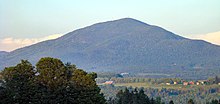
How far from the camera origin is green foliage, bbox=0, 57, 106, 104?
125ft

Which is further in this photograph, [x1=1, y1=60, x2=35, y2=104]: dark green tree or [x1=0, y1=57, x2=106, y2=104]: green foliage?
[x1=0, y1=57, x2=106, y2=104]: green foliage

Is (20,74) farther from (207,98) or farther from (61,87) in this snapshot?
(207,98)

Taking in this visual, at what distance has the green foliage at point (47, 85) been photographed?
125 ft

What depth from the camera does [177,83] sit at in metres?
170

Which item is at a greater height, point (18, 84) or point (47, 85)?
point (18, 84)

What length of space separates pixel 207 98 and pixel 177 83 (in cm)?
4496

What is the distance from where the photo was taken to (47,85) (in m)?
39.3

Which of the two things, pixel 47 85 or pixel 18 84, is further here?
pixel 47 85

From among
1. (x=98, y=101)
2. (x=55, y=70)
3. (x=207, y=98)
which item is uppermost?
(x=55, y=70)

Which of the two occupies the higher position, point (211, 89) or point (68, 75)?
point (68, 75)

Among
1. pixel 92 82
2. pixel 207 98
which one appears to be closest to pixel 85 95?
pixel 92 82

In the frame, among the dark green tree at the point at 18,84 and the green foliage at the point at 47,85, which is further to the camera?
the green foliage at the point at 47,85

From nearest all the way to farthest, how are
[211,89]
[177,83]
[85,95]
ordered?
[85,95] → [211,89] → [177,83]

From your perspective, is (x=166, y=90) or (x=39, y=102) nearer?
(x=39, y=102)
